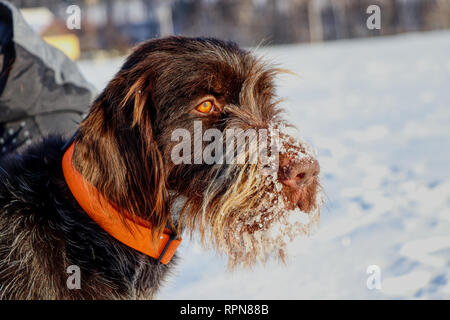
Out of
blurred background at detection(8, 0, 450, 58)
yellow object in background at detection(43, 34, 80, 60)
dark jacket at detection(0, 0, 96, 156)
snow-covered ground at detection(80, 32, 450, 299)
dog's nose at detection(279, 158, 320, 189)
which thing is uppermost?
blurred background at detection(8, 0, 450, 58)

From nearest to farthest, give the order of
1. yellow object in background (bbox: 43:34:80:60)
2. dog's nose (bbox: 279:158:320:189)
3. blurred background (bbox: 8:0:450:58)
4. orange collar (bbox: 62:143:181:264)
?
dog's nose (bbox: 279:158:320:189) < orange collar (bbox: 62:143:181:264) < yellow object in background (bbox: 43:34:80:60) < blurred background (bbox: 8:0:450:58)

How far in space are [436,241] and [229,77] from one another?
1962 mm

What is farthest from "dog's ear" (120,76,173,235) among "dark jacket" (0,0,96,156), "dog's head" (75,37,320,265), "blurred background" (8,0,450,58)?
"blurred background" (8,0,450,58)

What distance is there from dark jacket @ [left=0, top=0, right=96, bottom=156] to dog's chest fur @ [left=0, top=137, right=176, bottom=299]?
766mm

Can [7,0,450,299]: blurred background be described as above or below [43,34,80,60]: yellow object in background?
below

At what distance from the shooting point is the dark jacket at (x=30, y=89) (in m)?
2.69

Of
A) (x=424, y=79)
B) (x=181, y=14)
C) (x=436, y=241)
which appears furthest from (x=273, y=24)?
(x=436, y=241)

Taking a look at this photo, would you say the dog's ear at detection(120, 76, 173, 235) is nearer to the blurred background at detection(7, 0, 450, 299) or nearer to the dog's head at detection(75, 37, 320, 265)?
the dog's head at detection(75, 37, 320, 265)

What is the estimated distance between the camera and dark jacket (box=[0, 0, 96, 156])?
2686 mm

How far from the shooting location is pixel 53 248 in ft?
5.85

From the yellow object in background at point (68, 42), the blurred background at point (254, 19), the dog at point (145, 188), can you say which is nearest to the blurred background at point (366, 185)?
the dog at point (145, 188)

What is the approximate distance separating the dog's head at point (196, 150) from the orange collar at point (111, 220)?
42 mm

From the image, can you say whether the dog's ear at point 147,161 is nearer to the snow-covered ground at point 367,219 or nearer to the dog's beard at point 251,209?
the dog's beard at point 251,209

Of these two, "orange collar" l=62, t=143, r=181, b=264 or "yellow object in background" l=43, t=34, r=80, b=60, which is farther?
"yellow object in background" l=43, t=34, r=80, b=60
